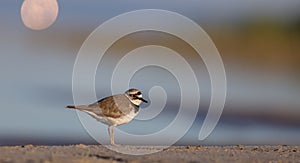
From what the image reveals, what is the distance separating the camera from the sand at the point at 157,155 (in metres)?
7.77

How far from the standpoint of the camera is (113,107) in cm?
1162

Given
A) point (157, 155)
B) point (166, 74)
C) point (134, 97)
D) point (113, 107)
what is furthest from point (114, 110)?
point (166, 74)

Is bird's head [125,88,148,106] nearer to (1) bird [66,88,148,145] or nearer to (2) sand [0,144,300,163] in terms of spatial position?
(1) bird [66,88,148,145]

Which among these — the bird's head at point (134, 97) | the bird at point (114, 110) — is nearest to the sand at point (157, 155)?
the bird at point (114, 110)

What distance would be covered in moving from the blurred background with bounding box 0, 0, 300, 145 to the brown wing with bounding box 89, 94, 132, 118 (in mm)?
1650

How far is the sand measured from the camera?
7.77 meters

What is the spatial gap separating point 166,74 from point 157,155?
12.0 m

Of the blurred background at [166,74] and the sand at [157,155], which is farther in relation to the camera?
the blurred background at [166,74]

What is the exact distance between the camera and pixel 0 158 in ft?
24.8

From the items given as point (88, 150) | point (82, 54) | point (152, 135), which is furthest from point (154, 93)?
point (88, 150)

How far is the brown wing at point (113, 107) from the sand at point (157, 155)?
5.45ft

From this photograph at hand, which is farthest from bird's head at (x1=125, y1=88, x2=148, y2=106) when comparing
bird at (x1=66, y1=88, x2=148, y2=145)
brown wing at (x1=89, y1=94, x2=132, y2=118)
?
brown wing at (x1=89, y1=94, x2=132, y2=118)

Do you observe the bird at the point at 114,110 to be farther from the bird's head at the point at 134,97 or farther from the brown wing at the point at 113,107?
the bird's head at the point at 134,97

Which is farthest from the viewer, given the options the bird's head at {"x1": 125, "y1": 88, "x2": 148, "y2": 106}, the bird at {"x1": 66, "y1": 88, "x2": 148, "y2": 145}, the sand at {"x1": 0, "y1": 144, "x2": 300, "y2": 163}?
the bird's head at {"x1": 125, "y1": 88, "x2": 148, "y2": 106}
